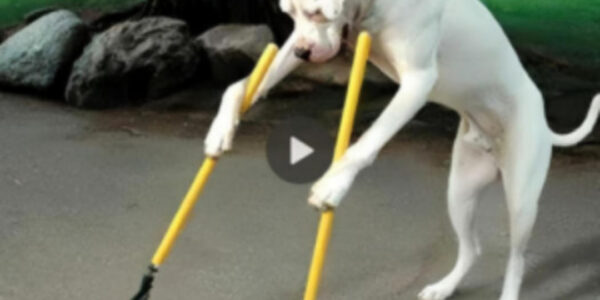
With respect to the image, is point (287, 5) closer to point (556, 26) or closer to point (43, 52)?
point (43, 52)

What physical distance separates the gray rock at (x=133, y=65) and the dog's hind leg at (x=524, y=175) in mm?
3018

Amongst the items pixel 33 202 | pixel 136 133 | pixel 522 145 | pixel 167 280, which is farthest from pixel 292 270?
pixel 136 133

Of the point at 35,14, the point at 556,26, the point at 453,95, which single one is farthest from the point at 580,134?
the point at 35,14

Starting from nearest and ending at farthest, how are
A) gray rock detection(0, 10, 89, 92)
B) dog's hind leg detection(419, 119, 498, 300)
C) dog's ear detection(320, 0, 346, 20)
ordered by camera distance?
dog's ear detection(320, 0, 346, 20) → dog's hind leg detection(419, 119, 498, 300) → gray rock detection(0, 10, 89, 92)

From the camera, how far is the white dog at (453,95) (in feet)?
6.73

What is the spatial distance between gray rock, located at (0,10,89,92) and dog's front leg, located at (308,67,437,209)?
3.61 m

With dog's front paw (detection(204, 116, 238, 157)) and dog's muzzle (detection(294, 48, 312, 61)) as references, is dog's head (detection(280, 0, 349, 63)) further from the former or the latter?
dog's front paw (detection(204, 116, 238, 157))

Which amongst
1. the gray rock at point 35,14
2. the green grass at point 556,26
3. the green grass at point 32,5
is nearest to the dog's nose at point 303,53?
the green grass at point 556,26

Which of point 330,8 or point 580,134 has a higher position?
point 330,8

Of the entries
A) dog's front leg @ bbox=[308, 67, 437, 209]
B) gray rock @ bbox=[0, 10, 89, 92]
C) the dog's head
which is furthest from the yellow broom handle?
gray rock @ bbox=[0, 10, 89, 92]

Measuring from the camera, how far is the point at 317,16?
2.00m

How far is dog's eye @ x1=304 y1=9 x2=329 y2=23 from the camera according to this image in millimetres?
1995

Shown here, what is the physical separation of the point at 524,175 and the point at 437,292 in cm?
51

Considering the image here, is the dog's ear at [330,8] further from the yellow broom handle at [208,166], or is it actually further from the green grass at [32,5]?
the green grass at [32,5]
